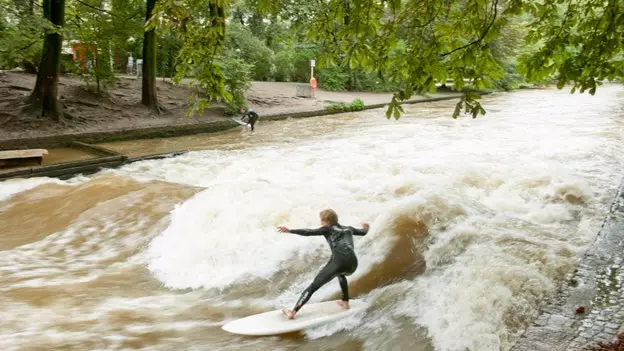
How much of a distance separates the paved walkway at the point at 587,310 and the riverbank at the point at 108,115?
439 inches

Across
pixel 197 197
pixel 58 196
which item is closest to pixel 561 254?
pixel 197 197

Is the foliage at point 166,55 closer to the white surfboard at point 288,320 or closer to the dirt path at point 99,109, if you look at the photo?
the dirt path at point 99,109

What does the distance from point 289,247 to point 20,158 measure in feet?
27.0

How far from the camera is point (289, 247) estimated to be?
771cm

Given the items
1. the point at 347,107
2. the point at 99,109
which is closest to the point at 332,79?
the point at 347,107

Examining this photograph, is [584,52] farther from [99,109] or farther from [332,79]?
[332,79]

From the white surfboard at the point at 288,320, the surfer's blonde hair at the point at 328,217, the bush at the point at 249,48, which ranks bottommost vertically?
the white surfboard at the point at 288,320

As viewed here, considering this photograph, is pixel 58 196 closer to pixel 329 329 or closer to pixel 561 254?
pixel 329 329

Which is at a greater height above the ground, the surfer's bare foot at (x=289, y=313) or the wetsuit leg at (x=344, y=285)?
the wetsuit leg at (x=344, y=285)

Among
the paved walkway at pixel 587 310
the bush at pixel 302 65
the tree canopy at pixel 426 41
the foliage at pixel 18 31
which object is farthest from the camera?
the bush at pixel 302 65

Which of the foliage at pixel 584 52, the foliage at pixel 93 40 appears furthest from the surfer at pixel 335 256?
the foliage at pixel 93 40

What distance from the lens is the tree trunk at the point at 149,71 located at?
19.8 meters

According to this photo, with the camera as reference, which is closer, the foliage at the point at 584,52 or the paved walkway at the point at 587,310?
the foliage at the point at 584,52

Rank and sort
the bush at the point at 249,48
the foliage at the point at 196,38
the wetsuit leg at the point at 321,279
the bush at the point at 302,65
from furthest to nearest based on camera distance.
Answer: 1. the bush at the point at 302,65
2. the bush at the point at 249,48
3. the wetsuit leg at the point at 321,279
4. the foliage at the point at 196,38
